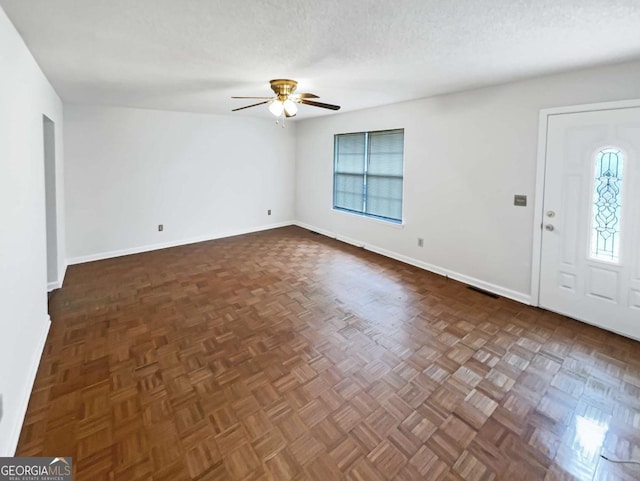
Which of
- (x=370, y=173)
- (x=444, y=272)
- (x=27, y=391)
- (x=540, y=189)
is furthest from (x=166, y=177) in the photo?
(x=540, y=189)

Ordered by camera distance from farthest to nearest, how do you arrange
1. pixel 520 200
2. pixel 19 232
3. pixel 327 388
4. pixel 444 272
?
pixel 444 272 → pixel 520 200 → pixel 327 388 → pixel 19 232

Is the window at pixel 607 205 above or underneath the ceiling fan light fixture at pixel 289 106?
underneath

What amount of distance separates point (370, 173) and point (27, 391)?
470 cm

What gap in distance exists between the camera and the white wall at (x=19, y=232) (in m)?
1.72

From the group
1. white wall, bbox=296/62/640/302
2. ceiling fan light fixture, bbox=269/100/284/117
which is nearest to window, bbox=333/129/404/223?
white wall, bbox=296/62/640/302

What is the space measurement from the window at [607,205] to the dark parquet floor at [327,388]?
74cm

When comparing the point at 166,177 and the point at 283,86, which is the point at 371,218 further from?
the point at 166,177

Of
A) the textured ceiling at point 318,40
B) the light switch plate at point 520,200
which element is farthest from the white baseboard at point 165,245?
the light switch plate at point 520,200

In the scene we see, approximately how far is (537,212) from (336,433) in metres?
2.87

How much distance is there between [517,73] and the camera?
3078 millimetres

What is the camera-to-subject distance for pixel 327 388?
2.22 metres

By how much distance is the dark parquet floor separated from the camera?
1.69m

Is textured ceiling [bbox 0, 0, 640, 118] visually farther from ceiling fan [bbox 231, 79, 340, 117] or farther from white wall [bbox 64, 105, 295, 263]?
white wall [bbox 64, 105, 295, 263]

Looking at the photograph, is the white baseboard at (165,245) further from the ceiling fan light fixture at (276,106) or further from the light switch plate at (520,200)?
the light switch plate at (520,200)
